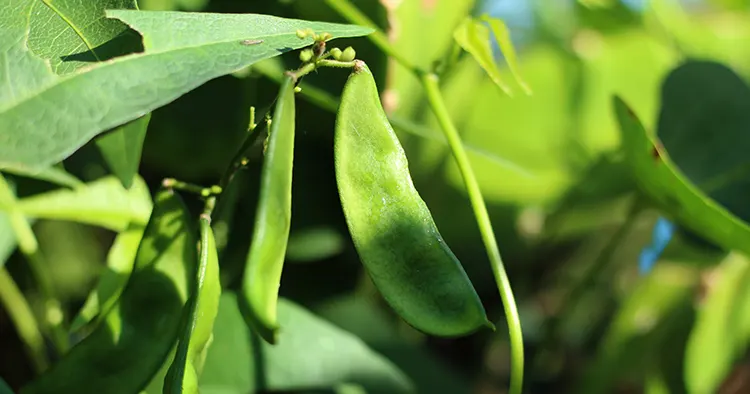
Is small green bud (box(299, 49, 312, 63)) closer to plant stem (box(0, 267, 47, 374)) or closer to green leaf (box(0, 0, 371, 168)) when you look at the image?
green leaf (box(0, 0, 371, 168))

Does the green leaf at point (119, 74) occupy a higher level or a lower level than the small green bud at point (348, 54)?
lower

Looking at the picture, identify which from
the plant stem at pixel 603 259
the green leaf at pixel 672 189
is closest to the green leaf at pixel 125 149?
the green leaf at pixel 672 189

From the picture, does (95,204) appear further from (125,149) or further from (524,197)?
(524,197)

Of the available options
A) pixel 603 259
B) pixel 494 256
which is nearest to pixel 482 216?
pixel 494 256

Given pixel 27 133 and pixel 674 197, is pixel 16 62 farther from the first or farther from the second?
pixel 674 197

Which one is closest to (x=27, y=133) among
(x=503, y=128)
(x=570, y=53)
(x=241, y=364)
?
(x=241, y=364)

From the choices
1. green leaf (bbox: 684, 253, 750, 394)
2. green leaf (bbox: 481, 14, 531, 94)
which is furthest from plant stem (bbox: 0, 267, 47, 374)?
green leaf (bbox: 684, 253, 750, 394)

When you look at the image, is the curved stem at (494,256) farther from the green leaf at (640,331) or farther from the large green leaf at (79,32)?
the green leaf at (640,331)
